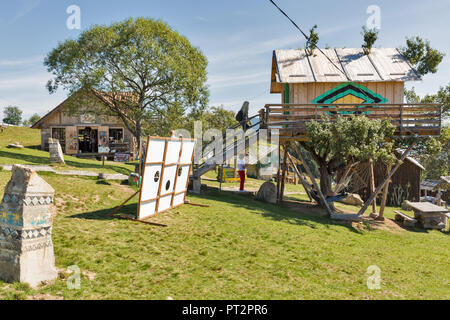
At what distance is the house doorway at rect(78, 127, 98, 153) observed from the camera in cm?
3158

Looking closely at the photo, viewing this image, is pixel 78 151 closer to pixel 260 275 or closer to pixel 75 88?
pixel 75 88

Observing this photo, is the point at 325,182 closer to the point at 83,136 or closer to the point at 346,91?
the point at 346,91

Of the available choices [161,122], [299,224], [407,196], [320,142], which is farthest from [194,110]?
[407,196]

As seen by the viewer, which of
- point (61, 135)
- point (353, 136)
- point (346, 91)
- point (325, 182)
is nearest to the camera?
point (353, 136)

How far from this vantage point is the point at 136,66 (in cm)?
2234

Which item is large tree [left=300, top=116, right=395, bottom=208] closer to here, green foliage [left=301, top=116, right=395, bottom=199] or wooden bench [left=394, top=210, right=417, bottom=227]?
green foliage [left=301, top=116, right=395, bottom=199]

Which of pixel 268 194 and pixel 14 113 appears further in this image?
pixel 14 113

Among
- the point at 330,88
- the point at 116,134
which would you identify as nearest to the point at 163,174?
the point at 330,88

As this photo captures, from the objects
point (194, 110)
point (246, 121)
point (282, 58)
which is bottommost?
point (246, 121)

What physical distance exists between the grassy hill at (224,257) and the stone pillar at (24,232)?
0.26m

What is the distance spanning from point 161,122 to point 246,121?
964 cm

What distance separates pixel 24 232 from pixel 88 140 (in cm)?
2947

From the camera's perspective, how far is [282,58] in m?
17.3

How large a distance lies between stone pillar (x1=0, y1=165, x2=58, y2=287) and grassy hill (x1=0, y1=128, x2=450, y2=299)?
0.26 meters
